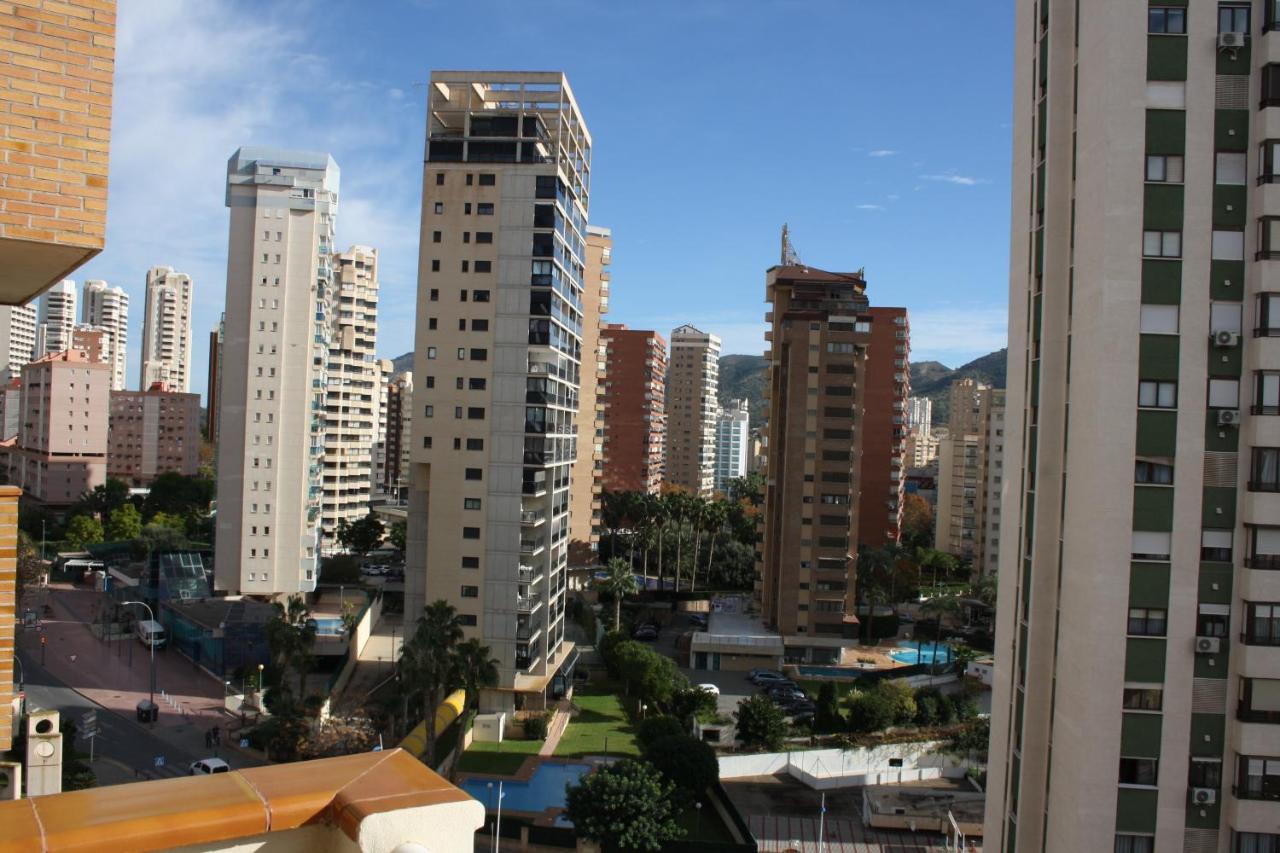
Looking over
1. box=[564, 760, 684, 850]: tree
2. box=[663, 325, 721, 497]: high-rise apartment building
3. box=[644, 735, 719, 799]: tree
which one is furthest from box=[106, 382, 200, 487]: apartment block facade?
box=[564, 760, 684, 850]: tree

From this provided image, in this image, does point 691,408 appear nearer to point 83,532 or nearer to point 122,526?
point 122,526

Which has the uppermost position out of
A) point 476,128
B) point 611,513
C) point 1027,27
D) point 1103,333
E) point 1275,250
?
point 476,128

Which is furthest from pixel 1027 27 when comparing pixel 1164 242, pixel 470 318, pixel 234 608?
pixel 234 608

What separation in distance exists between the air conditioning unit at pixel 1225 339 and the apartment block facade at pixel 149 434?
361 ft

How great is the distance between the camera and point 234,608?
50.7m

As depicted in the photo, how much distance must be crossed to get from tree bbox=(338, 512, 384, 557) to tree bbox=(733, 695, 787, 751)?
48.5m

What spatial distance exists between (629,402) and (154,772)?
65.5 m

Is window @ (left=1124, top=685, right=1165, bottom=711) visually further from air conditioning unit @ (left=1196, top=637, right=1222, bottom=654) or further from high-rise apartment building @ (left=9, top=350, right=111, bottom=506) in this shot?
high-rise apartment building @ (left=9, top=350, right=111, bottom=506)

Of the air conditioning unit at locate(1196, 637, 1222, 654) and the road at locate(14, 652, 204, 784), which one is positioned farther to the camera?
the road at locate(14, 652, 204, 784)

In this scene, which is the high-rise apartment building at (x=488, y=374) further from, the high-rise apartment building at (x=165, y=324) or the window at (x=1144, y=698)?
the high-rise apartment building at (x=165, y=324)

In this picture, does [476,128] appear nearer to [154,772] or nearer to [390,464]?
[154,772]

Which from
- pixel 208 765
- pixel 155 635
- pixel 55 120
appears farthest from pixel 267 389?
pixel 55 120

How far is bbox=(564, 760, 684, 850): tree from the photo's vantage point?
2550 centimetres

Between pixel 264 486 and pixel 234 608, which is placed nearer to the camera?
pixel 234 608
